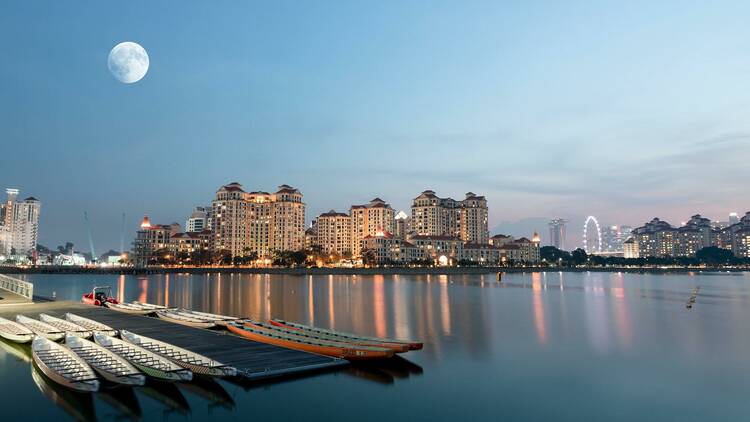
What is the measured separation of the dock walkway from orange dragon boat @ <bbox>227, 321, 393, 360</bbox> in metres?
1.21

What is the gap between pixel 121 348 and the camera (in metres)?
21.1

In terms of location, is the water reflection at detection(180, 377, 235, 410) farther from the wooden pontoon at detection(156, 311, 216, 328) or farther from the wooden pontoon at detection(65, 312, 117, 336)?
the wooden pontoon at detection(156, 311, 216, 328)

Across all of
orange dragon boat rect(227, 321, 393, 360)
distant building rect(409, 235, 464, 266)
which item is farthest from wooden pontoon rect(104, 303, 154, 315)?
distant building rect(409, 235, 464, 266)

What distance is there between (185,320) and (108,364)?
1405 cm

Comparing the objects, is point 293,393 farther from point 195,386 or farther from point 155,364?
point 155,364

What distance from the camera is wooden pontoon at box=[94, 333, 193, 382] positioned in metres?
17.9

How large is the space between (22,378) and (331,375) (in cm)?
1229

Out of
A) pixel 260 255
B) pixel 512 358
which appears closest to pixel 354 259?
pixel 260 255

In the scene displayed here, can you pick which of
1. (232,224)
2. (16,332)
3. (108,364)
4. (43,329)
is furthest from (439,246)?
(108,364)

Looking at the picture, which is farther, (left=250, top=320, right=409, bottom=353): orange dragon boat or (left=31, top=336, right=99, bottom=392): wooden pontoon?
(left=250, top=320, right=409, bottom=353): orange dragon boat

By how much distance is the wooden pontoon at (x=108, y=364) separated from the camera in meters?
17.2

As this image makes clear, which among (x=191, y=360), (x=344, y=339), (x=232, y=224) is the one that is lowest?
(x=344, y=339)

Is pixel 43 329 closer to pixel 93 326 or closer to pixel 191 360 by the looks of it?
pixel 93 326

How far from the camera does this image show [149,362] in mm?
19000
